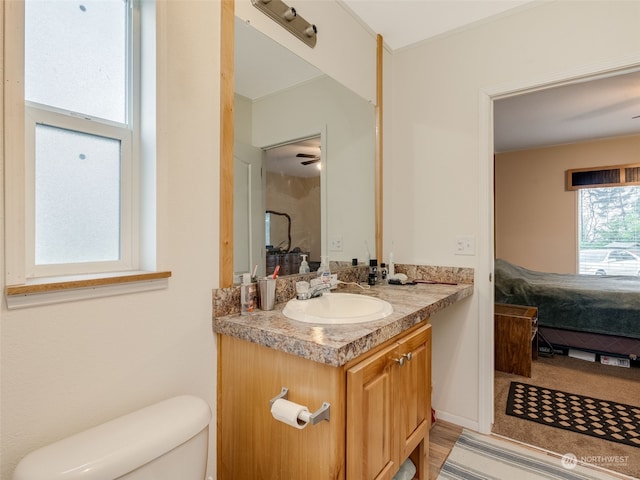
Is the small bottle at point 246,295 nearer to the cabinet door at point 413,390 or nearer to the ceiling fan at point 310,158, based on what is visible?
the cabinet door at point 413,390

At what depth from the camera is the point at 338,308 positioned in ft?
5.14

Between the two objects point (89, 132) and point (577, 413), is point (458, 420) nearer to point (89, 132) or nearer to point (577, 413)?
point (577, 413)

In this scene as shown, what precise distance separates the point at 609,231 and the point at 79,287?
588 cm

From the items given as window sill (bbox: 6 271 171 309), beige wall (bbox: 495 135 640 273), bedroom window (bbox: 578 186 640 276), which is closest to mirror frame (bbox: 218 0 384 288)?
window sill (bbox: 6 271 171 309)

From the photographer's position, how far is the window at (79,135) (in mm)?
937

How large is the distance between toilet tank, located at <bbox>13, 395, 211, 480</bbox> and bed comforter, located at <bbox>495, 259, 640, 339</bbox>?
125 inches

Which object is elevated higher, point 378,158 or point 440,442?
point 378,158

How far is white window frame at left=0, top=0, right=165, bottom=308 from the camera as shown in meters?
0.82

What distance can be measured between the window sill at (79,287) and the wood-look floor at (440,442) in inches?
62.4

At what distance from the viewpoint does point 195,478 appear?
95cm

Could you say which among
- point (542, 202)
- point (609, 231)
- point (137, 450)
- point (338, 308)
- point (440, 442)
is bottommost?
point (440, 442)

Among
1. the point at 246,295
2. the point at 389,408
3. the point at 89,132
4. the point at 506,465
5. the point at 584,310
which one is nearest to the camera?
the point at 89,132

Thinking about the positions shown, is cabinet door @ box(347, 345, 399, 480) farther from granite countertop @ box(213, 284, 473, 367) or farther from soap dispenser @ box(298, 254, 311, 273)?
soap dispenser @ box(298, 254, 311, 273)

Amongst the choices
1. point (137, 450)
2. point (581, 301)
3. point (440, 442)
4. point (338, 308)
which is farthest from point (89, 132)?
point (581, 301)
